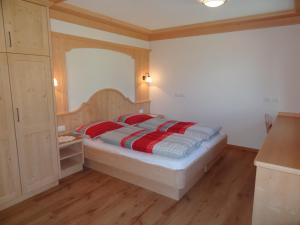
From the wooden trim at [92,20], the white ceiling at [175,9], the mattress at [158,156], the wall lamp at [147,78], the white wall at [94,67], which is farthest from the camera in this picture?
the wall lamp at [147,78]

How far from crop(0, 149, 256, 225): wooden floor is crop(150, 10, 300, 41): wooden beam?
8.83 feet

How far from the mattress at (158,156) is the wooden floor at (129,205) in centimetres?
44

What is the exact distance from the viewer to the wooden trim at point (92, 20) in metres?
3.12

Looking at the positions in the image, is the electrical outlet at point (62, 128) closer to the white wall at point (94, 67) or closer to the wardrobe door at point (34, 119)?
the white wall at point (94, 67)

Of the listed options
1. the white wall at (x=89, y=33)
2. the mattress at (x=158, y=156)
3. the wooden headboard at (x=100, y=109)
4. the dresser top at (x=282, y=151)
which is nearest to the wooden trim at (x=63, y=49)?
the white wall at (x=89, y=33)

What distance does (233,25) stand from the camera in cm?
398

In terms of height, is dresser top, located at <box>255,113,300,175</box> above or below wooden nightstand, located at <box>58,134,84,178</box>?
above

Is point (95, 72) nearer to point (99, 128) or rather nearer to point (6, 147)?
point (99, 128)

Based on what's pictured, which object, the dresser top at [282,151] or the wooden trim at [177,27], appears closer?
the dresser top at [282,151]

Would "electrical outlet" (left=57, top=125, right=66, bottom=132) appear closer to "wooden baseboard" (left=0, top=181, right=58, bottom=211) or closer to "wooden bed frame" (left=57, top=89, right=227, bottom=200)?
"wooden bed frame" (left=57, top=89, right=227, bottom=200)

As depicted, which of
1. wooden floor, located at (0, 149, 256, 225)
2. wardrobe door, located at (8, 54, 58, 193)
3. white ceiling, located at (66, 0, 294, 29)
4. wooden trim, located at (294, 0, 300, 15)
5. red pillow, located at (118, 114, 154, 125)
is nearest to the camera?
wooden floor, located at (0, 149, 256, 225)

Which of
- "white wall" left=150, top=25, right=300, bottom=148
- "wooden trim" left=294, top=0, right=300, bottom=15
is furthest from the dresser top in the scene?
"wooden trim" left=294, top=0, right=300, bottom=15

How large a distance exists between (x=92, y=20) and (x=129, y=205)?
315 cm

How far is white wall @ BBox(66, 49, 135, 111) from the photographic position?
11.6 feet
